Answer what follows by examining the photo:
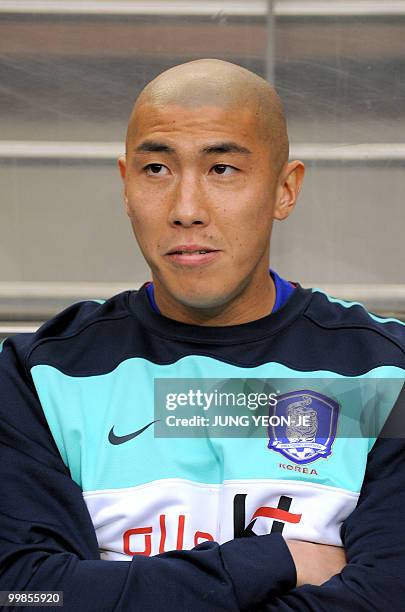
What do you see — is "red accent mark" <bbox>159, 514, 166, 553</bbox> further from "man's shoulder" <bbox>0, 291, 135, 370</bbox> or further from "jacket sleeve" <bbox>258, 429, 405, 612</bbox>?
"man's shoulder" <bbox>0, 291, 135, 370</bbox>

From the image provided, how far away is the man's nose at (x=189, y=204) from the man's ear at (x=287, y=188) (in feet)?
0.63

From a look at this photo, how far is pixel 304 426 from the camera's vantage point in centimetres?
179

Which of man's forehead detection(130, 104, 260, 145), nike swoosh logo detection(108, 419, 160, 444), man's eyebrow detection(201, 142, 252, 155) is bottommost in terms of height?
nike swoosh logo detection(108, 419, 160, 444)

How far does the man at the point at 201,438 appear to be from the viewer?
158cm

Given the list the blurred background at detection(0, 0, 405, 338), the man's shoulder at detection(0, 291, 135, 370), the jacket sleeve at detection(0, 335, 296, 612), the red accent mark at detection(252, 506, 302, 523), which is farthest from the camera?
the blurred background at detection(0, 0, 405, 338)

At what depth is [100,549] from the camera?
5.74 ft

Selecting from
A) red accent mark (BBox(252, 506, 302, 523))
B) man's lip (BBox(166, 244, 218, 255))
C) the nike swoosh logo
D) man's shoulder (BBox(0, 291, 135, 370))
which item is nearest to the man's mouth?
man's lip (BBox(166, 244, 218, 255))

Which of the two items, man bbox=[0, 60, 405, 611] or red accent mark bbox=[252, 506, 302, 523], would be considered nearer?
man bbox=[0, 60, 405, 611]

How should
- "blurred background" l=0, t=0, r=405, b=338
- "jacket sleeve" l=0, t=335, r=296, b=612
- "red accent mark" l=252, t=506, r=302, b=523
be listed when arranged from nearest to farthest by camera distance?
"jacket sleeve" l=0, t=335, r=296, b=612 < "red accent mark" l=252, t=506, r=302, b=523 < "blurred background" l=0, t=0, r=405, b=338

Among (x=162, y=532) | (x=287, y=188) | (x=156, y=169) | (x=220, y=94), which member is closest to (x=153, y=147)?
(x=156, y=169)

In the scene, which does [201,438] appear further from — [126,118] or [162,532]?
[126,118]

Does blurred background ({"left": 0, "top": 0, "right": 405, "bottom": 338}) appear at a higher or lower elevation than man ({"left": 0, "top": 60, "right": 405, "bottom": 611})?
higher

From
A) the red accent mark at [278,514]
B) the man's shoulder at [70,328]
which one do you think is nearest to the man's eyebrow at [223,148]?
the man's shoulder at [70,328]

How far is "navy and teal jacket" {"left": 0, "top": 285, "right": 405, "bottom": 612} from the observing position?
1.55 metres
